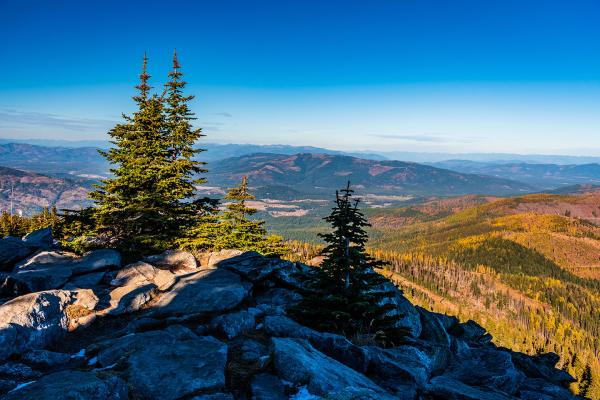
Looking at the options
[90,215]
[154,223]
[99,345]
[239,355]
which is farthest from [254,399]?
[90,215]

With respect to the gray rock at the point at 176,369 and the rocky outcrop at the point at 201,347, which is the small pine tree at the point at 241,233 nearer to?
the rocky outcrop at the point at 201,347

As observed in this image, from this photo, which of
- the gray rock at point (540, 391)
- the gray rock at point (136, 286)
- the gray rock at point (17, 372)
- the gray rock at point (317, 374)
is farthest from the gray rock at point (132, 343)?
the gray rock at point (540, 391)

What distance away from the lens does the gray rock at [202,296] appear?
635 inches

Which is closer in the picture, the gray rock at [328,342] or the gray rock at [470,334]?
the gray rock at [328,342]

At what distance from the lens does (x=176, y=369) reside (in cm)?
937

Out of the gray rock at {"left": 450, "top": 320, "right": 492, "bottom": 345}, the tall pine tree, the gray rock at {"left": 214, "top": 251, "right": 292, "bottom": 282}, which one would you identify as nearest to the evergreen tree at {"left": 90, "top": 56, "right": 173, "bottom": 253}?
the tall pine tree

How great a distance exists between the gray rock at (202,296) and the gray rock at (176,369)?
5155 mm

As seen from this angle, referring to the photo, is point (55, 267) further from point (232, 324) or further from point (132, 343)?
point (232, 324)

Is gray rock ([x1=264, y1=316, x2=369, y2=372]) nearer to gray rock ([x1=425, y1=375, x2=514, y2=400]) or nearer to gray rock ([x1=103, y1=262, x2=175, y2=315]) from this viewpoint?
gray rock ([x1=425, y1=375, x2=514, y2=400])

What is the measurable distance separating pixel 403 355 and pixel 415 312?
13.1m

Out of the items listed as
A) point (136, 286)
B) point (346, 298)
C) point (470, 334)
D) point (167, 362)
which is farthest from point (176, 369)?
point (470, 334)

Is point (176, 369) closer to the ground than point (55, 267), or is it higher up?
higher up

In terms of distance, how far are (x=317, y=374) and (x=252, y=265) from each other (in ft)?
45.1

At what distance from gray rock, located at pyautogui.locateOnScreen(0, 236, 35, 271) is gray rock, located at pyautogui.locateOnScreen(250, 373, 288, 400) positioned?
2461 cm
